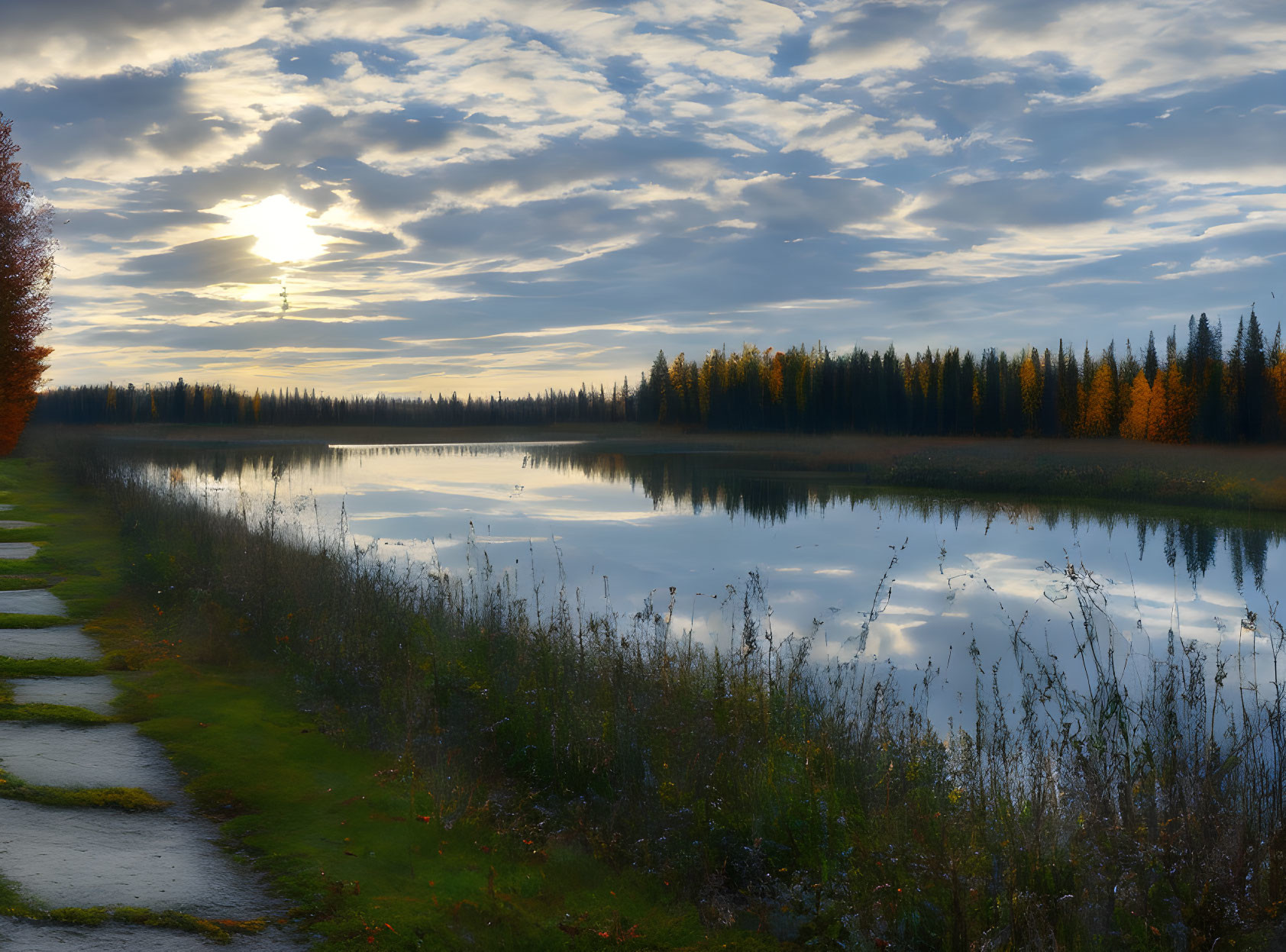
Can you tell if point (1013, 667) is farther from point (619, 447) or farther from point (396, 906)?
point (619, 447)

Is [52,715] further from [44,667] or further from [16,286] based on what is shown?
[16,286]

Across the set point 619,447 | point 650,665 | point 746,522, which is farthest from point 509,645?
point 619,447

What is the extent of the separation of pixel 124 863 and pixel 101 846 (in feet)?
1.10

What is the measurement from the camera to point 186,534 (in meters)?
15.9

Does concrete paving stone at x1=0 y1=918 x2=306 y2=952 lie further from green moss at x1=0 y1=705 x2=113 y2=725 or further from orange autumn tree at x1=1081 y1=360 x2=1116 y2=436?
orange autumn tree at x1=1081 y1=360 x2=1116 y2=436

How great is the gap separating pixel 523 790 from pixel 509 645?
271 cm

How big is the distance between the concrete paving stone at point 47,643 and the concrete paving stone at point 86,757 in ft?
8.35

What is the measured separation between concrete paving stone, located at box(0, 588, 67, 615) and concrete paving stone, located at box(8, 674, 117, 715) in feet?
11.7

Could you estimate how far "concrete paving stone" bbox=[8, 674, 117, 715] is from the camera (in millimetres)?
7809

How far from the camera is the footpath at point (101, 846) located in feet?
13.8

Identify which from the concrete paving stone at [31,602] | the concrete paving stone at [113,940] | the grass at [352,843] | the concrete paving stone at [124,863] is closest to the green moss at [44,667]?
the grass at [352,843]

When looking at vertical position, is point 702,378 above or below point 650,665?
above

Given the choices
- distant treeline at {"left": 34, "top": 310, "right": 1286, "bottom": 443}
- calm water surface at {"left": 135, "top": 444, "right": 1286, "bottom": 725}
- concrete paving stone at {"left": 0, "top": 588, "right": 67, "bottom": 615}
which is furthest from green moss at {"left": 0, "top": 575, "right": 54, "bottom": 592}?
distant treeline at {"left": 34, "top": 310, "right": 1286, "bottom": 443}

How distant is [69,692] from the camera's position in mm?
8156
